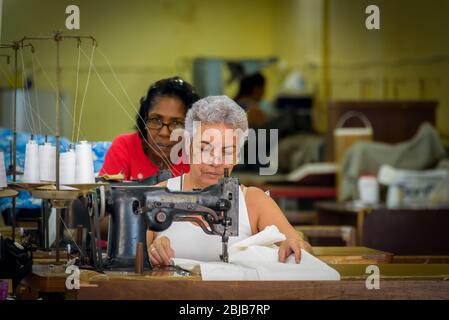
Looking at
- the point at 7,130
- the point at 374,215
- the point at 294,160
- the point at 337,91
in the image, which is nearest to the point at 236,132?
the point at 7,130

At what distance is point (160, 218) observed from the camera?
262cm

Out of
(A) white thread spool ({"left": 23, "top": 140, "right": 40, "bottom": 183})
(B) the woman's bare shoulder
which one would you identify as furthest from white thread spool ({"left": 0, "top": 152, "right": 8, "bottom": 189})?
(B) the woman's bare shoulder

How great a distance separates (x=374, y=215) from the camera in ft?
13.8

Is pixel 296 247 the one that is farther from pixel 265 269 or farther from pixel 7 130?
pixel 7 130

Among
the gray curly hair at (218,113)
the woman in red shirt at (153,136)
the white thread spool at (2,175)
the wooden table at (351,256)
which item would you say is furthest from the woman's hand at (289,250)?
the white thread spool at (2,175)

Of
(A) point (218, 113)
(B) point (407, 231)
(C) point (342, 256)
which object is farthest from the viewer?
(B) point (407, 231)

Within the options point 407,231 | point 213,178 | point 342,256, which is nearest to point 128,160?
point 213,178

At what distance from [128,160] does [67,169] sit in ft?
1.89

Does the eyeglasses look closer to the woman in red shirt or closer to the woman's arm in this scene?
the woman in red shirt

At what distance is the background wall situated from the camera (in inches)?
121

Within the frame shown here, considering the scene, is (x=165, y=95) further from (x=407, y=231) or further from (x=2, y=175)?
(x=407, y=231)

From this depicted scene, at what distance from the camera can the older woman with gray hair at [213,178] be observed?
283 centimetres

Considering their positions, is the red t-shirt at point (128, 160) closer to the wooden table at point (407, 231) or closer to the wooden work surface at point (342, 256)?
the wooden work surface at point (342, 256)

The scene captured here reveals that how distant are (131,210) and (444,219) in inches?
81.2
